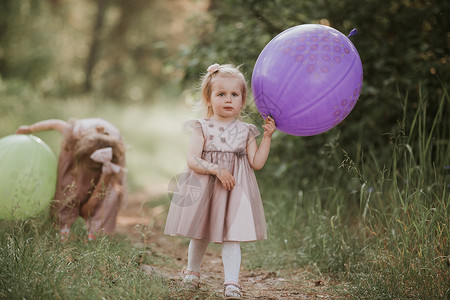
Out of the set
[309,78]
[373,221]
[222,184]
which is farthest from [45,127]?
[373,221]

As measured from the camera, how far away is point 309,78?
262 centimetres

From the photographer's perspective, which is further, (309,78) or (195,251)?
(195,251)

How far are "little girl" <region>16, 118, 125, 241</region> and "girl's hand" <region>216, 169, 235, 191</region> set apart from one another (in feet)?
4.28

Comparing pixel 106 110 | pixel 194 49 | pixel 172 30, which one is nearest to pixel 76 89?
pixel 172 30

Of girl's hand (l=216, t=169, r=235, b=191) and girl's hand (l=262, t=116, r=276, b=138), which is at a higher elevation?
girl's hand (l=262, t=116, r=276, b=138)

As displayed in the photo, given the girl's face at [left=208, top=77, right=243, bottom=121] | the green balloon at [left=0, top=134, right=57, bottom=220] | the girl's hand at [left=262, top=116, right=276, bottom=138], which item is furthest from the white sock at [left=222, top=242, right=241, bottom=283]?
the green balloon at [left=0, top=134, right=57, bottom=220]

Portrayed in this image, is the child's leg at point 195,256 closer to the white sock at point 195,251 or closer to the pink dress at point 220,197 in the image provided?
the white sock at point 195,251

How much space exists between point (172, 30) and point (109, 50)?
273 cm

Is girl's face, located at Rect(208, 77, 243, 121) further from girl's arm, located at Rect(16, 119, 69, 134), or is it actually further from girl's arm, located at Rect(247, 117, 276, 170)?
girl's arm, located at Rect(16, 119, 69, 134)

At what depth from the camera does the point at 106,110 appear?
40.2 ft

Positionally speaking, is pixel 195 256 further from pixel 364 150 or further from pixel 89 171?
pixel 364 150

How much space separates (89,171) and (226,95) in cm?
161

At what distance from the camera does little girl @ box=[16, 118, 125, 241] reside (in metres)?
Result: 3.74

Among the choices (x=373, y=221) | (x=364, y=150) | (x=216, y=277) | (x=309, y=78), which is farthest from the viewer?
(x=364, y=150)
